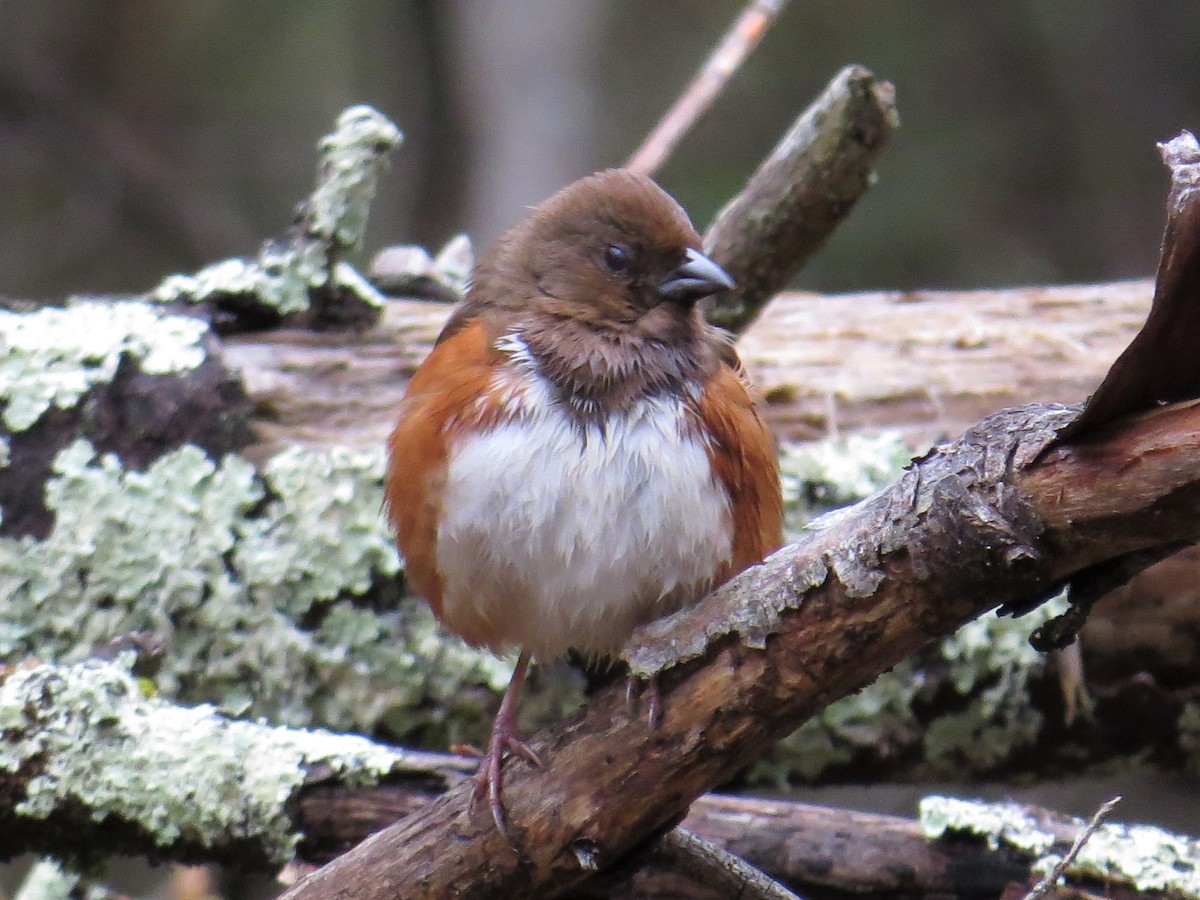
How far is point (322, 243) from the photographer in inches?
138

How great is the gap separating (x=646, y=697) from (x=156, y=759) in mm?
1023

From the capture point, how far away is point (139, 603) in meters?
3.14

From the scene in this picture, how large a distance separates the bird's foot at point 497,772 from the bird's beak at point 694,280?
913 millimetres

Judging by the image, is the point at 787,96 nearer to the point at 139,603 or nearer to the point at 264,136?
the point at 264,136

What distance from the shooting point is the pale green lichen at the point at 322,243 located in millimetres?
3457

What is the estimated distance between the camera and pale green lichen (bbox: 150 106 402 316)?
346cm

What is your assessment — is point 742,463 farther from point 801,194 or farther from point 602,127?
point 602,127

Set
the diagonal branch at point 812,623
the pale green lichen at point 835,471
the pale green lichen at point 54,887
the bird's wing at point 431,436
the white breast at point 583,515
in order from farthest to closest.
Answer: the pale green lichen at point 835,471
the pale green lichen at point 54,887
the bird's wing at point 431,436
the white breast at point 583,515
the diagonal branch at point 812,623

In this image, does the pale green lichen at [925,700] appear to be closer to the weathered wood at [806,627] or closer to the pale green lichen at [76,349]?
the weathered wood at [806,627]

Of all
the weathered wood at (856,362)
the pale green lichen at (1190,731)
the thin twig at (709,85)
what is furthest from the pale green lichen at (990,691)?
the thin twig at (709,85)

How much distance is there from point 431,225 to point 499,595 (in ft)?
12.2

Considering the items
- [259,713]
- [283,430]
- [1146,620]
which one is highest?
[283,430]

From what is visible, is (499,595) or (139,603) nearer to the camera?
(499,595)

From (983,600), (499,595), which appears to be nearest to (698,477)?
(499,595)
